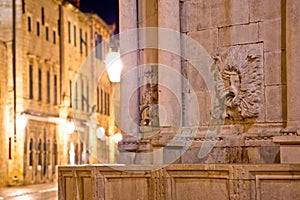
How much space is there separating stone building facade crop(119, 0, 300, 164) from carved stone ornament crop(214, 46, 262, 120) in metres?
0.02

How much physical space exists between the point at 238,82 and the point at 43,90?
43.2m

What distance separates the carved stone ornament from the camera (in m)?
13.0

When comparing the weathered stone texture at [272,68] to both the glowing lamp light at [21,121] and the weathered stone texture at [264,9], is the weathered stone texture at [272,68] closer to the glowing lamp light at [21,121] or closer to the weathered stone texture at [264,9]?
the weathered stone texture at [264,9]

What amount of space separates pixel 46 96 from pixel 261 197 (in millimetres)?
46785

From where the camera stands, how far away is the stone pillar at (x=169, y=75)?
1383 centimetres

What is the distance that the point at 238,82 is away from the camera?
43.2ft

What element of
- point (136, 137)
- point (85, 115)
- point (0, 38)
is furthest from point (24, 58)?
point (136, 137)

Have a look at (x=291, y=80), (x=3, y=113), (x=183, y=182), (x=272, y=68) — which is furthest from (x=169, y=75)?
(x=3, y=113)

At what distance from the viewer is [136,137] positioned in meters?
15.0

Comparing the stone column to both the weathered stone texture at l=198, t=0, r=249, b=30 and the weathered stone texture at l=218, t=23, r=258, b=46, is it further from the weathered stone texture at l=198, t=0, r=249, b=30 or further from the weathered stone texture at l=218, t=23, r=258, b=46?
the weathered stone texture at l=198, t=0, r=249, b=30

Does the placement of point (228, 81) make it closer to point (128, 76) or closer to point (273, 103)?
point (273, 103)

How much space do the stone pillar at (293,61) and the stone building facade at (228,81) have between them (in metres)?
0.02

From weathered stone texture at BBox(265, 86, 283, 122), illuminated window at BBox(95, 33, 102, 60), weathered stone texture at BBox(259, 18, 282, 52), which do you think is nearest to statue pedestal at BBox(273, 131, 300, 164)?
weathered stone texture at BBox(265, 86, 283, 122)

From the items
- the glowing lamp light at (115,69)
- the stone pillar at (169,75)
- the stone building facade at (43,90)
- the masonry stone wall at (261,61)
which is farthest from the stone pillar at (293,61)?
the stone building facade at (43,90)
